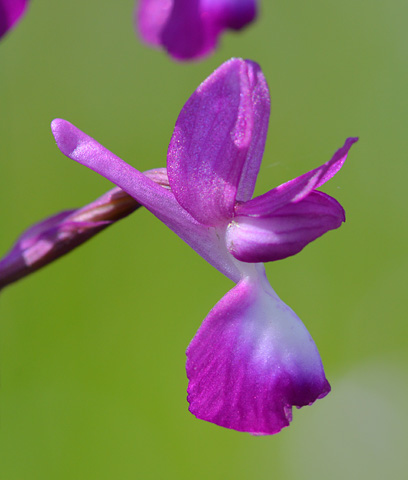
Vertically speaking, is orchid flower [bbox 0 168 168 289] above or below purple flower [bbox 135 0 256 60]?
below

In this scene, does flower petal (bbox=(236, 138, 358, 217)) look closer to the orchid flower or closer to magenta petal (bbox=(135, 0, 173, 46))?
the orchid flower

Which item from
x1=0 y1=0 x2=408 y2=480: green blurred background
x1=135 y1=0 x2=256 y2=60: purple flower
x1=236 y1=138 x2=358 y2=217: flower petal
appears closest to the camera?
x1=236 y1=138 x2=358 y2=217: flower petal

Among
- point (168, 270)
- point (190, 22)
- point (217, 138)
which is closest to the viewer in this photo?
point (217, 138)

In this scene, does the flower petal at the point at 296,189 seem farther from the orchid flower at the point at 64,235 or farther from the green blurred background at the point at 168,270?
the green blurred background at the point at 168,270

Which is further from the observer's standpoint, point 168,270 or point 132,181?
point 168,270

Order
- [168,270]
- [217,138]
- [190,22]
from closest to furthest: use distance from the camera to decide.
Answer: [217,138], [190,22], [168,270]

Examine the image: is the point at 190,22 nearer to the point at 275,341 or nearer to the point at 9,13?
the point at 9,13

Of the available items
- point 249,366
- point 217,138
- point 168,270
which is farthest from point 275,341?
point 168,270

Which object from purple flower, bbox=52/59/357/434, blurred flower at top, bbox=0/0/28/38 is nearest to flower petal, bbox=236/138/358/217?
purple flower, bbox=52/59/357/434
